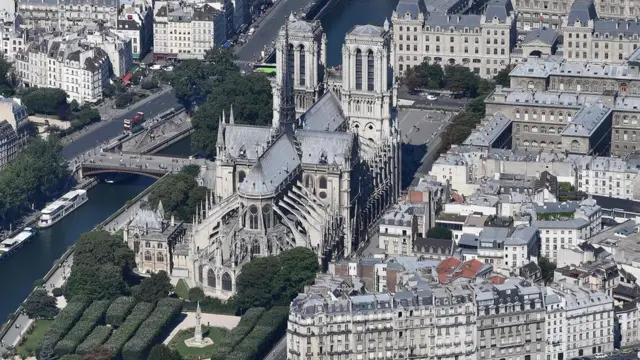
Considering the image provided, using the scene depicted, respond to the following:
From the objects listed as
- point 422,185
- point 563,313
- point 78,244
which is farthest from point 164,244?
point 563,313

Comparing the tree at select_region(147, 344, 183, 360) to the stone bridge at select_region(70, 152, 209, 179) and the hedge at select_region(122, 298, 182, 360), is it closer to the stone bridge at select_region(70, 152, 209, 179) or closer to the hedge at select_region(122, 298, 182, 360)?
the hedge at select_region(122, 298, 182, 360)

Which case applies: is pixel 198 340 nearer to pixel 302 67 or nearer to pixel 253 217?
pixel 253 217

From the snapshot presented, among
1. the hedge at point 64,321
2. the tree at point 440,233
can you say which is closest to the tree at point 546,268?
the tree at point 440,233

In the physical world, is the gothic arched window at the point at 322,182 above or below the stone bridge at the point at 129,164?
above

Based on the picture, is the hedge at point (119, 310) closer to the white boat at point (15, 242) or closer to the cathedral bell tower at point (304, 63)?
the white boat at point (15, 242)

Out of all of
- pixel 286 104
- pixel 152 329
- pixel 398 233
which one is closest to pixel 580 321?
pixel 398 233
